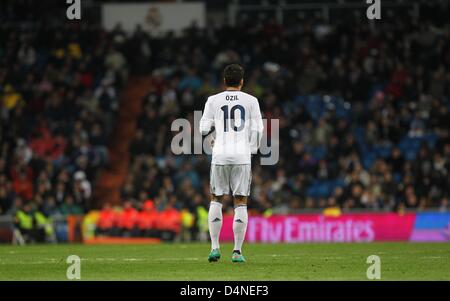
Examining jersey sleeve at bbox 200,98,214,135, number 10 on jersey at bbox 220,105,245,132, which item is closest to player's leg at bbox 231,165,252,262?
number 10 on jersey at bbox 220,105,245,132

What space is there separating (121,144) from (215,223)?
18682mm

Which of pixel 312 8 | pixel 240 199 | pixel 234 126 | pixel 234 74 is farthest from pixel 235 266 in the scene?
pixel 312 8

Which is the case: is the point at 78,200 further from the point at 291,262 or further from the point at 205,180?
the point at 291,262

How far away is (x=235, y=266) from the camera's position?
42.2ft

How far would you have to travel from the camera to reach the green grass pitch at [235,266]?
11.6 meters

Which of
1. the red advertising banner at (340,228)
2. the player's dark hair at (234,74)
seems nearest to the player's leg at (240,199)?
the player's dark hair at (234,74)

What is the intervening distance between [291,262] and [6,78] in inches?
813

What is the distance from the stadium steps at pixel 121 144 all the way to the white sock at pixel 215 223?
51.3 ft

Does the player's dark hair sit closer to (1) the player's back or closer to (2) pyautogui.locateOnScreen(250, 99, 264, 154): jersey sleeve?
(1) the player's back

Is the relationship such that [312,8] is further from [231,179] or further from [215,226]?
[215,226]

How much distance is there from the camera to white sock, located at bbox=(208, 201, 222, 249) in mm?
13461

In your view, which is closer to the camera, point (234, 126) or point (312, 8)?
point (234, 126)

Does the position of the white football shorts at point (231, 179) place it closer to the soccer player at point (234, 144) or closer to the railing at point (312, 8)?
the soccer player at point (234, 144)

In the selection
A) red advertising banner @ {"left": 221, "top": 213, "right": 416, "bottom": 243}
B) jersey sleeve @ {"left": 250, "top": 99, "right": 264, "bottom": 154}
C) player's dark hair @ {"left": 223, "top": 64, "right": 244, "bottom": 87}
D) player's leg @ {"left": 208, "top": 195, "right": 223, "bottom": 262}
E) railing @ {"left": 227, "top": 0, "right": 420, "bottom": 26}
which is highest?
railing @ {"left": 227, "top": 0, "right": 420, "bottom": 26}
